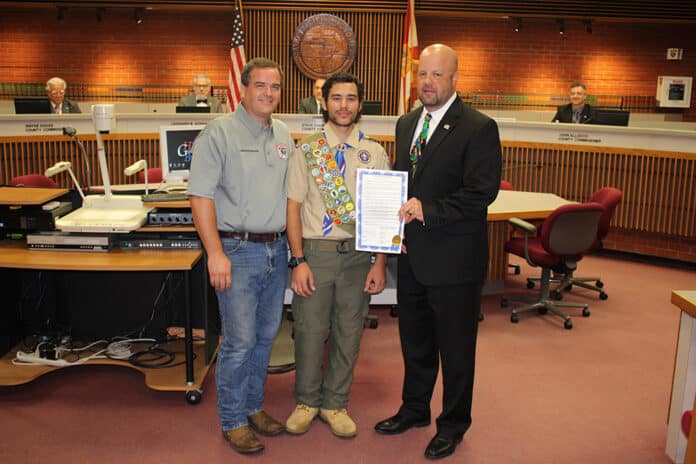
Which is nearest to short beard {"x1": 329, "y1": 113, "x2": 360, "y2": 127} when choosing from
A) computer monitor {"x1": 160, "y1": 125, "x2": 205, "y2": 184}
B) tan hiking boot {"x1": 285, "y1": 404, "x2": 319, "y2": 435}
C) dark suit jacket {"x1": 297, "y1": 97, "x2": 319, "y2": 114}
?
tan hiking boot {"x1": 285, "y1": 404, "x2": 319, "y2": 435}

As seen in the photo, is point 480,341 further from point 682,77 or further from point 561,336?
point 682,77

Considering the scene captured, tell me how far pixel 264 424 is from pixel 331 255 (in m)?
0.94

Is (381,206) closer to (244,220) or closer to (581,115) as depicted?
(244,220)

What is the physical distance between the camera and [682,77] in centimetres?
1056

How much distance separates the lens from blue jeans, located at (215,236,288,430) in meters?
3.09

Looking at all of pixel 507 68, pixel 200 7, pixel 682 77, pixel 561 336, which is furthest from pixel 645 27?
pixel 561 336

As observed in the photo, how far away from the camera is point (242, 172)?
9.91 feet

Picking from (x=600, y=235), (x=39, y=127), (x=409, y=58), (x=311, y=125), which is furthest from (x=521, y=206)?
(x=39, y=127)

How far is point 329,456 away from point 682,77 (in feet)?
31.6

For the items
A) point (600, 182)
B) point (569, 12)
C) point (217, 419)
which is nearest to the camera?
point (217, 419)

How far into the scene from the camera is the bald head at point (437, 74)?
2.89m

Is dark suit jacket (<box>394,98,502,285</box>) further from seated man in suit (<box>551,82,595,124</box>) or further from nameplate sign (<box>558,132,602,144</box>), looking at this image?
seated man in suit (<box>551,82,595,124</box>)

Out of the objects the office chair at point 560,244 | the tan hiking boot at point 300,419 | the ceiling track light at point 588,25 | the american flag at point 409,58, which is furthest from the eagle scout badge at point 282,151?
the ceiling track light at point 588,25

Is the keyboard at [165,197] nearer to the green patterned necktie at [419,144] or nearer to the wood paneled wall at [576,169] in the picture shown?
the green patterned necktie at [419,144]
